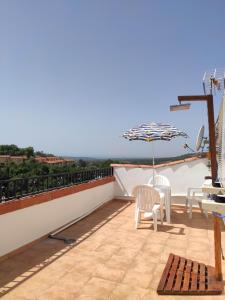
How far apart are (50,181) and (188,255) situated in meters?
2.84

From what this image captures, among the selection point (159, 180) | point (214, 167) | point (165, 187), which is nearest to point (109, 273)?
point (214, 167)

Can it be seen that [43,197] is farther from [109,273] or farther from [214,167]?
[214,167]

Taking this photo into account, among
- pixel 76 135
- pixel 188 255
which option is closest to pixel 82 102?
pixel 188 255

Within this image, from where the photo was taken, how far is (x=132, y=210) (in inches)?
270

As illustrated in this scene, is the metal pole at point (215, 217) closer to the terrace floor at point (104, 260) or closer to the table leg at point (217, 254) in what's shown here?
the table leg at point (217, 254)

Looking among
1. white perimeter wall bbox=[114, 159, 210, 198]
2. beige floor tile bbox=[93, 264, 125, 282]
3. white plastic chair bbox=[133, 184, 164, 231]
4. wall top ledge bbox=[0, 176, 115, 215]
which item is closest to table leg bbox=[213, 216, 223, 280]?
beige floor tile bbox=[93, 264, 125, 282]

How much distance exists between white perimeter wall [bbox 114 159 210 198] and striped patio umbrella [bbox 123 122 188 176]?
1347 mm

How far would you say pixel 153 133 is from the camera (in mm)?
5957

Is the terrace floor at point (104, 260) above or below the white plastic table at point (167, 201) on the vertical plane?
below

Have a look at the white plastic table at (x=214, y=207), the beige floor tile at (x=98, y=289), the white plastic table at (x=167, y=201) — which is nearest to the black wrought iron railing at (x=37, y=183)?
the beige floor tile at (x=98, y=289)

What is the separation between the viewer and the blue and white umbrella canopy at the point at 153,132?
235 inches

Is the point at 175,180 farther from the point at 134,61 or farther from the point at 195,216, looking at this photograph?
the point at 134,61

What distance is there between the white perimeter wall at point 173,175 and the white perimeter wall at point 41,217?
122 centimetres

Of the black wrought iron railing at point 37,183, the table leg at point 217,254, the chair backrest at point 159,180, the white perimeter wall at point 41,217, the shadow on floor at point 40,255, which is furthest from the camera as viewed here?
the chair backrest at point 159,180
